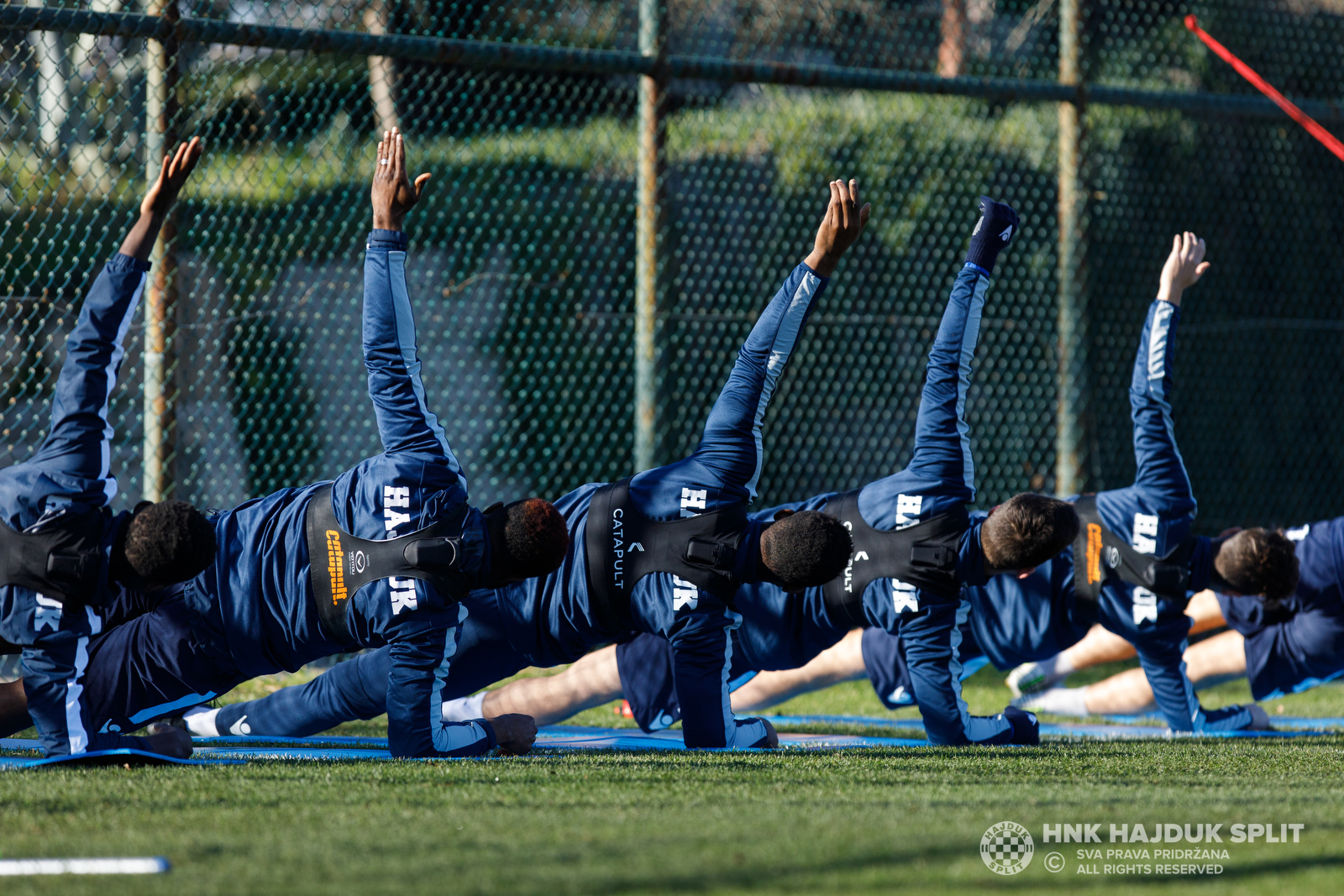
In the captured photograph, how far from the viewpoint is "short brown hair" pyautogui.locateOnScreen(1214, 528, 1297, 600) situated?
5070mm

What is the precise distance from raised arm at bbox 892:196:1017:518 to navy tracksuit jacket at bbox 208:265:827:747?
0.51 metres

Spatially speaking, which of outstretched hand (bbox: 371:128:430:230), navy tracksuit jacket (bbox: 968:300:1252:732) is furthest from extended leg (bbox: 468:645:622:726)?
outstretched hand (bbox: 371:128:430:230)

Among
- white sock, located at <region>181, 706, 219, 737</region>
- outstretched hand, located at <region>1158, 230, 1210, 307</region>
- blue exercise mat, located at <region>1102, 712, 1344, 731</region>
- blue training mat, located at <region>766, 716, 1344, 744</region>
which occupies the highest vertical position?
outstretched hand, located at <region>1158, 230, 1210, 307</region>

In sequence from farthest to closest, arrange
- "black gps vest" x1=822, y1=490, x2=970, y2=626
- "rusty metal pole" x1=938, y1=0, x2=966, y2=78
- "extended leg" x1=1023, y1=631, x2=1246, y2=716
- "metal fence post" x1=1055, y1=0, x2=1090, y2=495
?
1. "rusty metal pole" x1=938, y1=0, x2=966, y2=78
2. "metal fence post" x1=1055, y1=0, x2=1090, y2=495
3. "extended leg" x1=1023, y1=631, x2=1246, y2=716
4. "black gps vest" x1=822, y1=490, x2=970, y2=626

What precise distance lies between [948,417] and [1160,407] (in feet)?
3.13

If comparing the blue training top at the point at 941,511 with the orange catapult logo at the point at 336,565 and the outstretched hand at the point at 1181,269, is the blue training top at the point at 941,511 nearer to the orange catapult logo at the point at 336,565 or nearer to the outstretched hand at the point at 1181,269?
the outstretched hand at the point at 1181,269

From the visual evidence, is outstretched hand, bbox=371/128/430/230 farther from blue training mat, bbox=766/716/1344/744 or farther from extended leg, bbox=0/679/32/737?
blue training mat, bbox=766/716/1344/744

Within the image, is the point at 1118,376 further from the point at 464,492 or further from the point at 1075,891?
the point at 1075,891

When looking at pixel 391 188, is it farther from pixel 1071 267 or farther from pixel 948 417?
pixel 1071 267

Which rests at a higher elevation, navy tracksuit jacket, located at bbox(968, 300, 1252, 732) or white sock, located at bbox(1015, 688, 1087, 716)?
navy tracksuit jacket, located at bbox(968, 300, 1252, 732)

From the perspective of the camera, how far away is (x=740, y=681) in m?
5.23

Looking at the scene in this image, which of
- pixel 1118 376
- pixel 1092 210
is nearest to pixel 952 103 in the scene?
pixel 1092 210

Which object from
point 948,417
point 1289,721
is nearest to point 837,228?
point 948,417

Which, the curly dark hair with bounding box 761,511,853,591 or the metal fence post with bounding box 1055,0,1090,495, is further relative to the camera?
the metal fence post with bounding box 1055,0,1090,495
